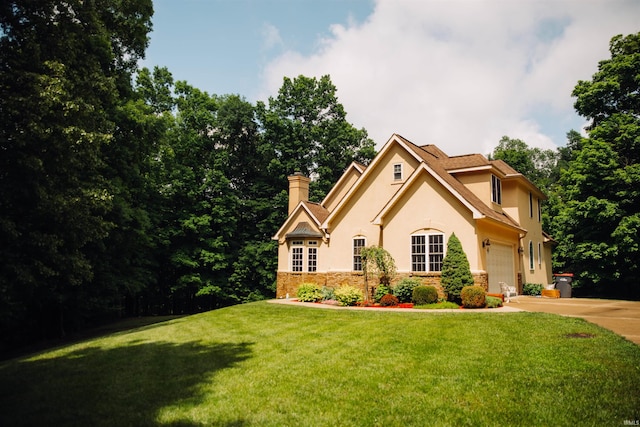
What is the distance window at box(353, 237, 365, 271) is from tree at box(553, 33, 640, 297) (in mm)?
14431

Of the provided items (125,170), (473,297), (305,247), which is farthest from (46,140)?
(305,247)

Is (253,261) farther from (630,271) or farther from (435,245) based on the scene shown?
(630,271)

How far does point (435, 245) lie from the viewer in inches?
745

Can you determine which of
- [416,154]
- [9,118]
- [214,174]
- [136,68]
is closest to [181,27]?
[9,118]

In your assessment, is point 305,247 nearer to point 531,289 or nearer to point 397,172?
point 397,172

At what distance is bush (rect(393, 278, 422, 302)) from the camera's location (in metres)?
18.2

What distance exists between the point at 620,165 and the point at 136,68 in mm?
29608

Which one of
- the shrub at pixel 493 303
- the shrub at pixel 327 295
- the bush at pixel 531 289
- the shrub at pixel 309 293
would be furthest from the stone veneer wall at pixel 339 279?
the bush at pixel 531 289

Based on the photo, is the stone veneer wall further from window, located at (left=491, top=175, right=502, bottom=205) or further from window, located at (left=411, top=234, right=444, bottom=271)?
window, located at (left=491, top=175, right=502, bottom=205)

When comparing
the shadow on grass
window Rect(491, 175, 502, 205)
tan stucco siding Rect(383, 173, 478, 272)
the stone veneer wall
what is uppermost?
window Rect(491, 175, 502, 205)

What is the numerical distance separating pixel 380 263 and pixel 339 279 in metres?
2.96

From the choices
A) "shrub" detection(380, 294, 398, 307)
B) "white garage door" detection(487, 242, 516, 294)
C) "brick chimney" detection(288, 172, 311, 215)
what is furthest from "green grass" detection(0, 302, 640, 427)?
"brick chimney" detection(288, 172, 311, 215)

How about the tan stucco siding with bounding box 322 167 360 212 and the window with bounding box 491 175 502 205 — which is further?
the tan stucco siding with bounding box 322 167 360 212

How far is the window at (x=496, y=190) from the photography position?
21.6m
